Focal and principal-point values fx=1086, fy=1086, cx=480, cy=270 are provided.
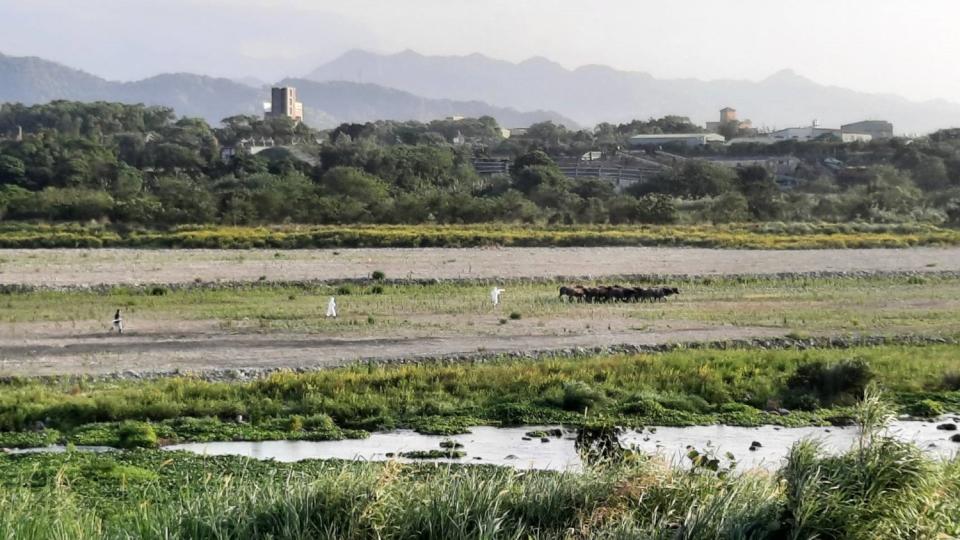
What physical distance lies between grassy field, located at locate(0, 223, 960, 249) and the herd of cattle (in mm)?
15690

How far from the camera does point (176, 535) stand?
9039 millimetres

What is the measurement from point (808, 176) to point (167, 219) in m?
56.7

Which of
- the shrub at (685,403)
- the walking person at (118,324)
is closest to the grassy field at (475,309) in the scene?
the walking person at (118,324)

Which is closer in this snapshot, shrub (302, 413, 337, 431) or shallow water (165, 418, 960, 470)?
shallow water (165, 418, 960, 470)

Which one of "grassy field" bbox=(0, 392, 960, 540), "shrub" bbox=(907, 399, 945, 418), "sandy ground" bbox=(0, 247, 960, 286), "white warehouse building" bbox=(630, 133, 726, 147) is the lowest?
"shrub" bbox=(907, 399, 945, 418)

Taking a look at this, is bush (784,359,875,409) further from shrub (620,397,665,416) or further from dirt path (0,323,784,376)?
dirt path (0,323,784,376)

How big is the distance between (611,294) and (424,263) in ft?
35.6

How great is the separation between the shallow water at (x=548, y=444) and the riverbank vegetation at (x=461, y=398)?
0.35 meters

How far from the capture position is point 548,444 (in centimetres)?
1656

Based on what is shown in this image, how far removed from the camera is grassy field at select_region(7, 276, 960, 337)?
87.6 feet

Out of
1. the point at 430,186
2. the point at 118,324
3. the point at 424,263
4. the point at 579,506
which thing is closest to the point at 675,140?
the point at 430,186

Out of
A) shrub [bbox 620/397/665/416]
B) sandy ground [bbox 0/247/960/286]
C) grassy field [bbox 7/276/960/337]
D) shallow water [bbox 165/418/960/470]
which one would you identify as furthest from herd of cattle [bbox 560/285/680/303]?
shallow water [bbox 165/418/960/470]

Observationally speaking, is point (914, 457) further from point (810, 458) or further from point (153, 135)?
point (153, 135)

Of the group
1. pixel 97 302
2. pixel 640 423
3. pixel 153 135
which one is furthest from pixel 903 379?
pixel 153 135
